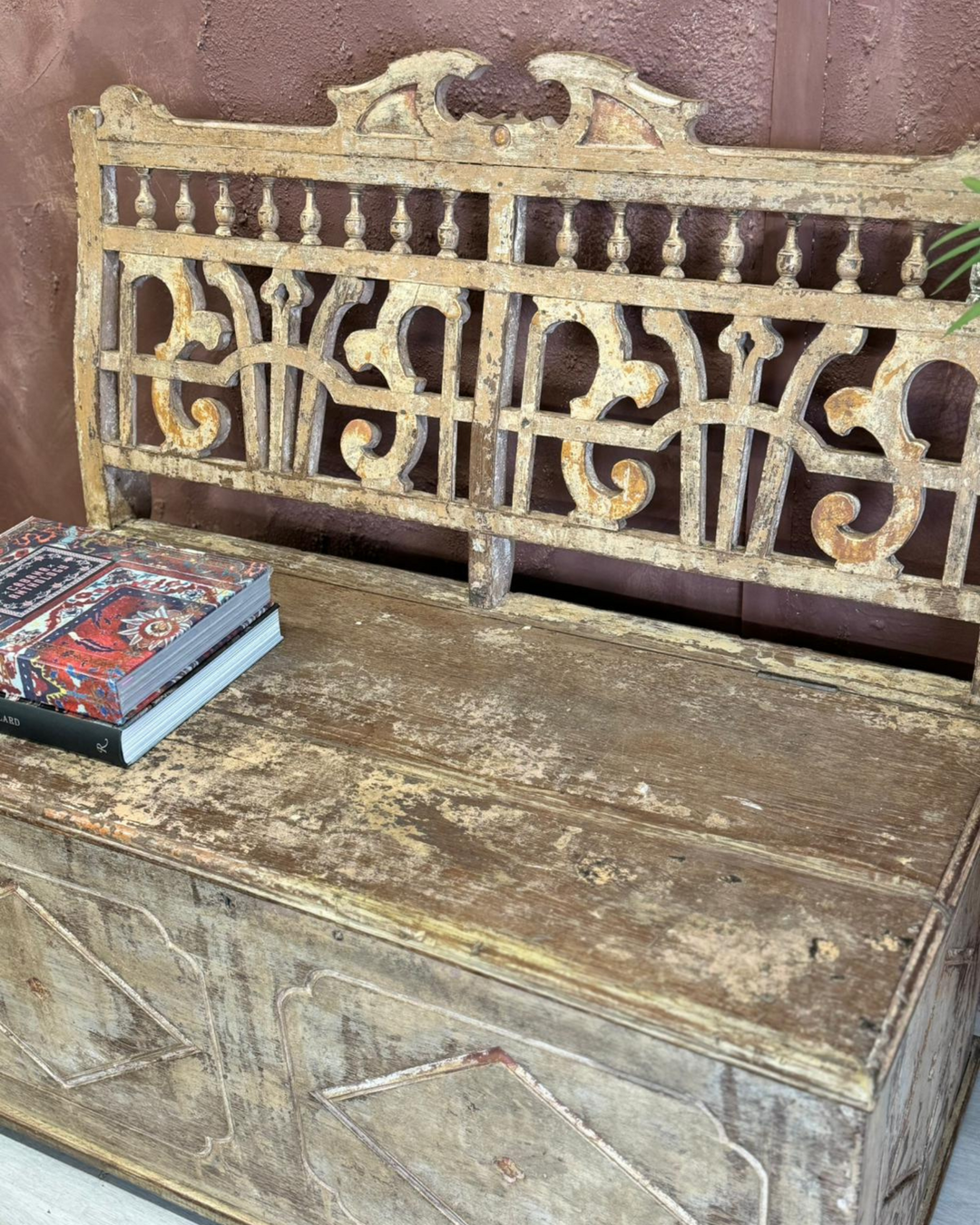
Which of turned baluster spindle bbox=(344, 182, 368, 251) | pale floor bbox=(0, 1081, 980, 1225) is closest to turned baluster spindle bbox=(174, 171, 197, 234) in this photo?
turned baluster spindle bbox=(344, 182, 368, 251)

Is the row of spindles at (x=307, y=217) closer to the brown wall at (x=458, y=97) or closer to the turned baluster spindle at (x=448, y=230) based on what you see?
the turned baluster spindle at (x=448, y=230)

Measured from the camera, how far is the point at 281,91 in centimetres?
165

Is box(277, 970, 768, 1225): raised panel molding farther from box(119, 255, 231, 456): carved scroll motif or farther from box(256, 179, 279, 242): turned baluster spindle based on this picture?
box(256, 179, 279, 242): turned baluster spindle

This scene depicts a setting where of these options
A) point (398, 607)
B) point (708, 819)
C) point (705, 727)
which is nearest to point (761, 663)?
point (705, 727)

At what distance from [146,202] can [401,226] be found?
39 cm

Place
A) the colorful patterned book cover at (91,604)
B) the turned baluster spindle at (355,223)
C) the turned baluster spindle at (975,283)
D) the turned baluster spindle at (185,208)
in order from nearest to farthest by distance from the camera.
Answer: the turned baluster spindle at (975,283) < the colorful patterned book cover at (91,604) < the turned baluster spindle at (355,223) < the turned baluster spindle at (185,208)

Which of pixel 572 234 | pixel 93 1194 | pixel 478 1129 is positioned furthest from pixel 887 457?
pixel 93 1194

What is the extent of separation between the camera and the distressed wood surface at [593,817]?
1010 millimetres

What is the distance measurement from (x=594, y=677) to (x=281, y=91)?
34.9 inches

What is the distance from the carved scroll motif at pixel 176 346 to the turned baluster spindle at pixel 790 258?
75 centimetres

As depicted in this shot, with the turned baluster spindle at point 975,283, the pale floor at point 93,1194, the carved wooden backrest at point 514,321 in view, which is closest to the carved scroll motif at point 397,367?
the carved wooden backrest at point 514,321

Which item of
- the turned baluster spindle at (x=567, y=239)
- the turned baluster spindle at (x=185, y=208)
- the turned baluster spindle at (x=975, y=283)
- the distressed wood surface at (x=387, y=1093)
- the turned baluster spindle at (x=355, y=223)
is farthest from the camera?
the turned baluster spindle at (x=185, y=208)

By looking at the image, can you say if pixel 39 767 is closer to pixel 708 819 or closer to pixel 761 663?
pixel 708 819

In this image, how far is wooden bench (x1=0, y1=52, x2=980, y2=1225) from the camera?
3.43 feet
